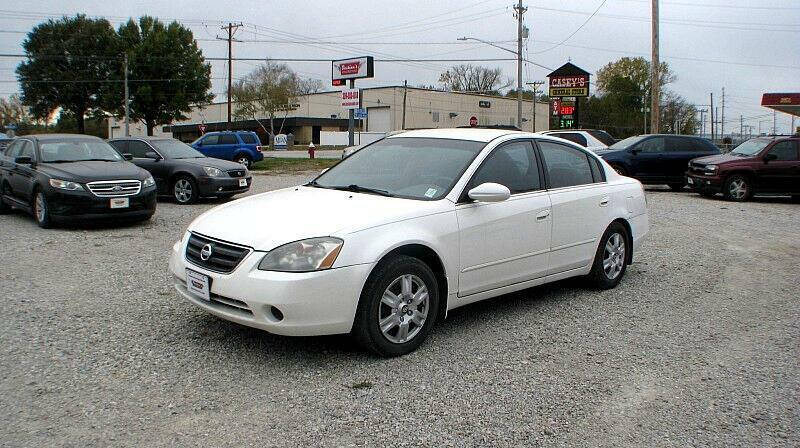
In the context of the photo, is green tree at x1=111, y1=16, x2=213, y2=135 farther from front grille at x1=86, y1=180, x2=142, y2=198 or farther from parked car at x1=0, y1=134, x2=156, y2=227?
front grille at x1=86, y1=180, x2=142, y2=198

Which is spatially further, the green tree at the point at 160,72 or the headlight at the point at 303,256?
the green tree at the point at 160,72

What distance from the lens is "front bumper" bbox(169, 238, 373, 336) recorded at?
413 centimetres

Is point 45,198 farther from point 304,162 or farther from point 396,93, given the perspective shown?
point 396,93

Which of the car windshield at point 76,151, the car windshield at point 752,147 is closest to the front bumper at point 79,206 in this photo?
the car windshield at point 76,151

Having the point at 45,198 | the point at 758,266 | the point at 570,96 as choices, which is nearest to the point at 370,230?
the point at 758,266

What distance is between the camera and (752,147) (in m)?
16.2

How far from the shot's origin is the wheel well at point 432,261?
464cm

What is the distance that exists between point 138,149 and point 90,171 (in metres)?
4.50

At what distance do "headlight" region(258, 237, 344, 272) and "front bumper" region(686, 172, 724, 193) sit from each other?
1394 cm

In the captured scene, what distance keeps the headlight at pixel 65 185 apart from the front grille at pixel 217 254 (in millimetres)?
6173

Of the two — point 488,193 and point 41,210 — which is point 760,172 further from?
point 41,210

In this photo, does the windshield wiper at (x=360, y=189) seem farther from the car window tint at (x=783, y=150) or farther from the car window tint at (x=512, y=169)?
the car window tint at (x=783, y=150)

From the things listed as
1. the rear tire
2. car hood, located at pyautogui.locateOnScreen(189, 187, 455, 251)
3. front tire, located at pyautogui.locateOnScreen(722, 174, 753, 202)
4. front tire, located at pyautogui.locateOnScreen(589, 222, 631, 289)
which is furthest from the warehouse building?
car hood, located at pyautogui.locateOnScreen(189, 187, 455, 251)

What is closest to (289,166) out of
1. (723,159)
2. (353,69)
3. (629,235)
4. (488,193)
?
(353,69)
